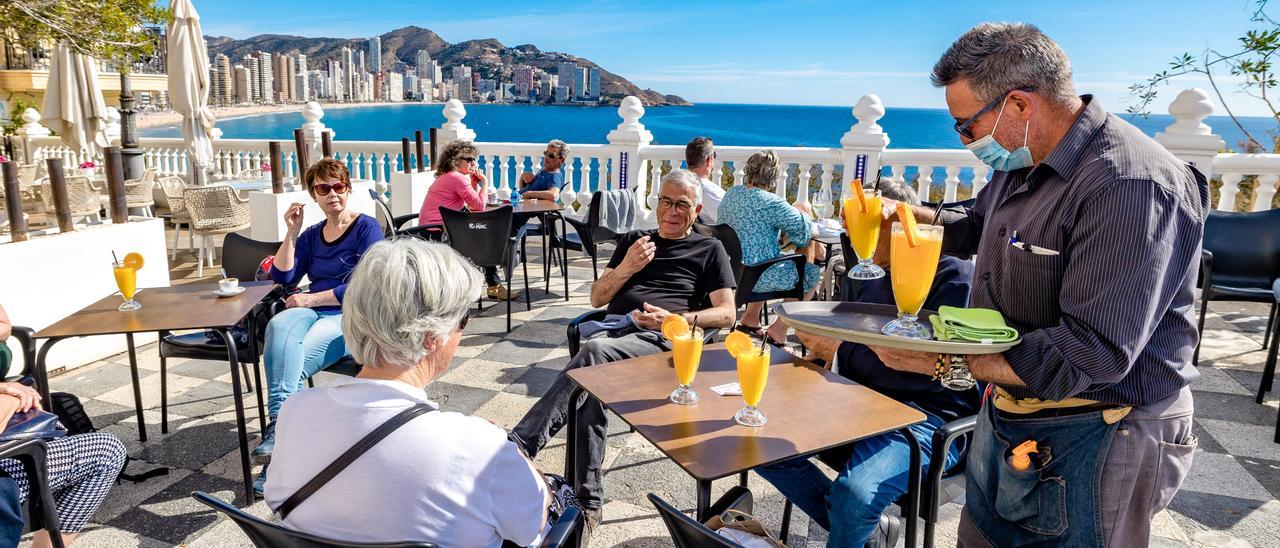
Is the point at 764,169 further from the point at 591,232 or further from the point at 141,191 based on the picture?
the point at 141,191

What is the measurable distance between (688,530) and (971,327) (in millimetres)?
557

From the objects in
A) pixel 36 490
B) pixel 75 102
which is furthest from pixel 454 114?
pixel 36 490

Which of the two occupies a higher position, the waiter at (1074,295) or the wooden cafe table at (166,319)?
the waiter at (1074,295)

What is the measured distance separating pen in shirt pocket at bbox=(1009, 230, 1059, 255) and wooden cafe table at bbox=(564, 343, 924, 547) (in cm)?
52

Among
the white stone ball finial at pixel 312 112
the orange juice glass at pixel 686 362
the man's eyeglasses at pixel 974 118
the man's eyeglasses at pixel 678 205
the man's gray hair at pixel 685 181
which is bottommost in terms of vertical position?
the orange juice glass at pixel 686 362

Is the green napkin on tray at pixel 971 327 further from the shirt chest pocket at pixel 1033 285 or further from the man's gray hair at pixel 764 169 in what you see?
the man's gray hair at pixel 764 169

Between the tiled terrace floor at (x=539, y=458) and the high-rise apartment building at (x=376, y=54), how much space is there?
8487cm

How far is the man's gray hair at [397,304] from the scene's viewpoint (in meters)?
1.35

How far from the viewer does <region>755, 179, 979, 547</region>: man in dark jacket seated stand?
1.74 meters

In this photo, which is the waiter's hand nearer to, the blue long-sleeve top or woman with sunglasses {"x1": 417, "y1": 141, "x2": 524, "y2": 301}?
the blue long-sleeve top

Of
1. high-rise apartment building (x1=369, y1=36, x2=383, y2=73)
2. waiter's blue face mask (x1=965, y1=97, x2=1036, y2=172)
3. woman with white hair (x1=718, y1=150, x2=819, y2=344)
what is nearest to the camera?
waiter's blue face mask (x1=965, y1=97, x2=1036, y2=172)

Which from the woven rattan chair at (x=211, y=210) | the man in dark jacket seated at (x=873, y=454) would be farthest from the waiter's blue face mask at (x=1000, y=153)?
the woven rattan chair at (x=211, y=210)

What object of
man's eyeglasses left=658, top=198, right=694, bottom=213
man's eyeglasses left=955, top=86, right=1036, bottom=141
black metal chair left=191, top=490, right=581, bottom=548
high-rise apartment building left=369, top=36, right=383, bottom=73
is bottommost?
black metal chair left=191, top=490, right=581, bottom=548

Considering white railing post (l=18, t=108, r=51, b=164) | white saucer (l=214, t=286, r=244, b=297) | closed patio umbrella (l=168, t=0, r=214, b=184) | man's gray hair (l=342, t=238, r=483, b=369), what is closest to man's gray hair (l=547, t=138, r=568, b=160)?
white saucer (l=214, t=286, r=244, b=297)
